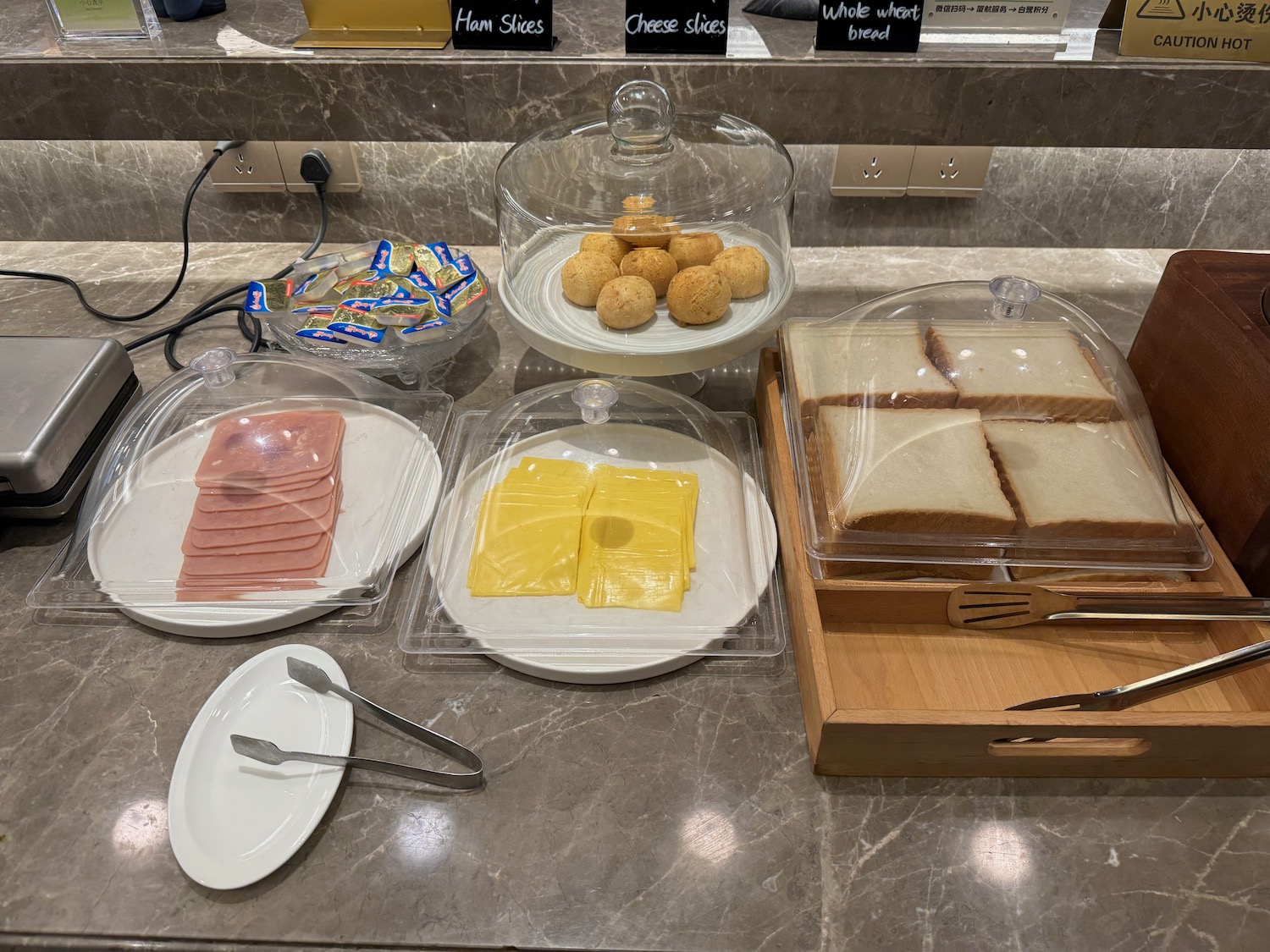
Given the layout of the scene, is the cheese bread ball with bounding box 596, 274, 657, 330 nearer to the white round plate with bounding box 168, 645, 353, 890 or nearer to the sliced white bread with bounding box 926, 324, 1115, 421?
the sliced white bread with bounding box 926, 324, 1115, 421

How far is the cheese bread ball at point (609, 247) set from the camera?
107 cm

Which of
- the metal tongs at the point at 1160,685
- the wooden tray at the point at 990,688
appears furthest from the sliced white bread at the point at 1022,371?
the metal tongs at the point at 1160,685

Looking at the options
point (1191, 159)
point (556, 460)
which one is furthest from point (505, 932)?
point (1191, 159)

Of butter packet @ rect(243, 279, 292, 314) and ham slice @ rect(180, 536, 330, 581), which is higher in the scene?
butter packet @ rect(243, 279, 292, 314)

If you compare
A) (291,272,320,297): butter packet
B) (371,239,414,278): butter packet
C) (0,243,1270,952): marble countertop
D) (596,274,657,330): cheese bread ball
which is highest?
(596,274,657,330): cheese bread ball

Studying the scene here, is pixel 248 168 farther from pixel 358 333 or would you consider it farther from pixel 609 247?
pixel 609 247

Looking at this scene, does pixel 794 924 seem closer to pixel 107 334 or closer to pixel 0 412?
pixel 0 412

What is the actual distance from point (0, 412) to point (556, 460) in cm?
64

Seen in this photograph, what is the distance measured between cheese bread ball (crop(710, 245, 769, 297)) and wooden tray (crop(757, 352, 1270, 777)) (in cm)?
25

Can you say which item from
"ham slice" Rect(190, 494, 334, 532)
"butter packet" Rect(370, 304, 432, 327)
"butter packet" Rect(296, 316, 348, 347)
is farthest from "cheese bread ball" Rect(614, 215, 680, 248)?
"ham slice" Rect(190, 494, 334, 532)

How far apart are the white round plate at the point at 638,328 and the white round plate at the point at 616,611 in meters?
A: 0.13

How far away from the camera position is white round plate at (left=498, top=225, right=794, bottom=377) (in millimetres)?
992

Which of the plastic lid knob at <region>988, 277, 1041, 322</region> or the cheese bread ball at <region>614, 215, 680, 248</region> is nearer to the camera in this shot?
the plastic lid knob at <region>988, 277, 1041, 322</region>

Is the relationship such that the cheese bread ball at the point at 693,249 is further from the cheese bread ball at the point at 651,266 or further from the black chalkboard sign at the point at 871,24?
the black chalkboard sign at the point at 871,24
